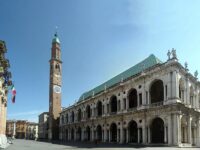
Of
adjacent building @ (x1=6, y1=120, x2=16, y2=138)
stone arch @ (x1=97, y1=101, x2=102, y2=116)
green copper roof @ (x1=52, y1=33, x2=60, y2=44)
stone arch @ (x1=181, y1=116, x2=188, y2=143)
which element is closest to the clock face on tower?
green copper roof @ (x1=52, y1=33, x2=60, y2=44)

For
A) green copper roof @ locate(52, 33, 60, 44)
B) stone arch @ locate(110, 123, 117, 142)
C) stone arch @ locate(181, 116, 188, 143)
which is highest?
green copper roof @ locate(52, 33, 60, 44)

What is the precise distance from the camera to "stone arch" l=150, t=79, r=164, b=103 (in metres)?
41.2

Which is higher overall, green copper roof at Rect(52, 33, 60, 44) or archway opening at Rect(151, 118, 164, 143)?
green copper roof at Rect(52, 33, 60, 44)

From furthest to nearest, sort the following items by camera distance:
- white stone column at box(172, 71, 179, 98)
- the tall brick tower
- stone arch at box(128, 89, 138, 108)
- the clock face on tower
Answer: the clock face on tower
the tall brick tower
stone arch at box(128, 89, 138, 108)
white stone column at box(172, 71, 179, 98)

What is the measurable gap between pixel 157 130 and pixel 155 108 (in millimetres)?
4104

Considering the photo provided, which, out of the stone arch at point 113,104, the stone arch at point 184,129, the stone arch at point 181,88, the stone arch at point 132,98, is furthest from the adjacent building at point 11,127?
the stone arch at point 181,88

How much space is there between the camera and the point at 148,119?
40156mm

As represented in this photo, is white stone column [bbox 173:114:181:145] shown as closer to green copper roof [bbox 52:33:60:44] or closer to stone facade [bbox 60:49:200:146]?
stone facade [bbox 60:49:200:146]

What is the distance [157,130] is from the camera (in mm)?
40250

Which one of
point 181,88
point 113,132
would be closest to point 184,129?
point 181,88

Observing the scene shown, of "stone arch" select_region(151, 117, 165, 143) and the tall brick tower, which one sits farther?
the tall brick tower

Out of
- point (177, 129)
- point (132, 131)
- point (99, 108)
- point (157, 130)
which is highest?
point (99, 108)

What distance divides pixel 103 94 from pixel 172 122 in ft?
76.0

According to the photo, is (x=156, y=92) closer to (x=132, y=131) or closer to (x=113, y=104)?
(x=132, y=131)
